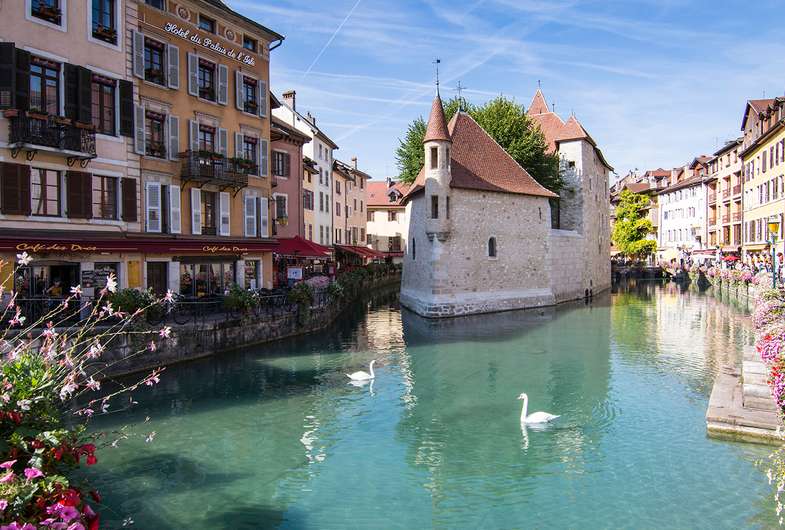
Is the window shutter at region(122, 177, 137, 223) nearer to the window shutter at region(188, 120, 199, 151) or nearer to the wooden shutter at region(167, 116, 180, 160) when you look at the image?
the wooden shutter at region(167, 116, 180, 160)

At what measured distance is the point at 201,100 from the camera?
21.3 metres

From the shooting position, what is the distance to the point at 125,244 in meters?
17.7

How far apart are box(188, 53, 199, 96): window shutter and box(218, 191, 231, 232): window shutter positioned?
3.77m

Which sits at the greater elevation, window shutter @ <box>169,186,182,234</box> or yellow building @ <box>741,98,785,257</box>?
yellow building @ <box>741,98,785,257</box>

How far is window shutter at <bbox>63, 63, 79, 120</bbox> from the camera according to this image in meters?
16.6

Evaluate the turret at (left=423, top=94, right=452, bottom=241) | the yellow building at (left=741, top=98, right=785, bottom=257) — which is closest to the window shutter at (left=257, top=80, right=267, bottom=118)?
the turret at (left=423, top=94, right=452, bottom=241)

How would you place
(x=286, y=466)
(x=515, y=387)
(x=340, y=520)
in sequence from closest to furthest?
1. (x=340, y=520)
2. (x=286, y=466)
3. (x=515, y=387)

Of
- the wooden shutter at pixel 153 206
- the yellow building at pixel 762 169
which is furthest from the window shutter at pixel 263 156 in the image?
the yellow building at pixel 762 169

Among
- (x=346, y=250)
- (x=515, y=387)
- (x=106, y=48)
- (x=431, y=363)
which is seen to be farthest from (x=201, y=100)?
(x=346, y=250)

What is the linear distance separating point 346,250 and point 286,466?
32930 mm

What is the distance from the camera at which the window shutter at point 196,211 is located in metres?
21.0

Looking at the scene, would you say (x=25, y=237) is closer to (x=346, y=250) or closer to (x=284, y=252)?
(x=284, y=252)

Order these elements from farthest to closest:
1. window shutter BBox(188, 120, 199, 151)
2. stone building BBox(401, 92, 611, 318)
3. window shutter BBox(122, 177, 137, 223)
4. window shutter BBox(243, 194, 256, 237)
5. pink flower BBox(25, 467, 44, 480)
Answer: stone building BBox(401, 92, 611, 318) → window shutter BBox(243, 194, 256, 237) → window shutter BBox(188, 120, 199, 151) → window shutter BBox(122, 177, 137, 223) → pink flower BBox(25, 467, 44, 480)

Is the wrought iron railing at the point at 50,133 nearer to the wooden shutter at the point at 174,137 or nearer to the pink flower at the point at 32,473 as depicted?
the wooden shutter at the point at 174,137
